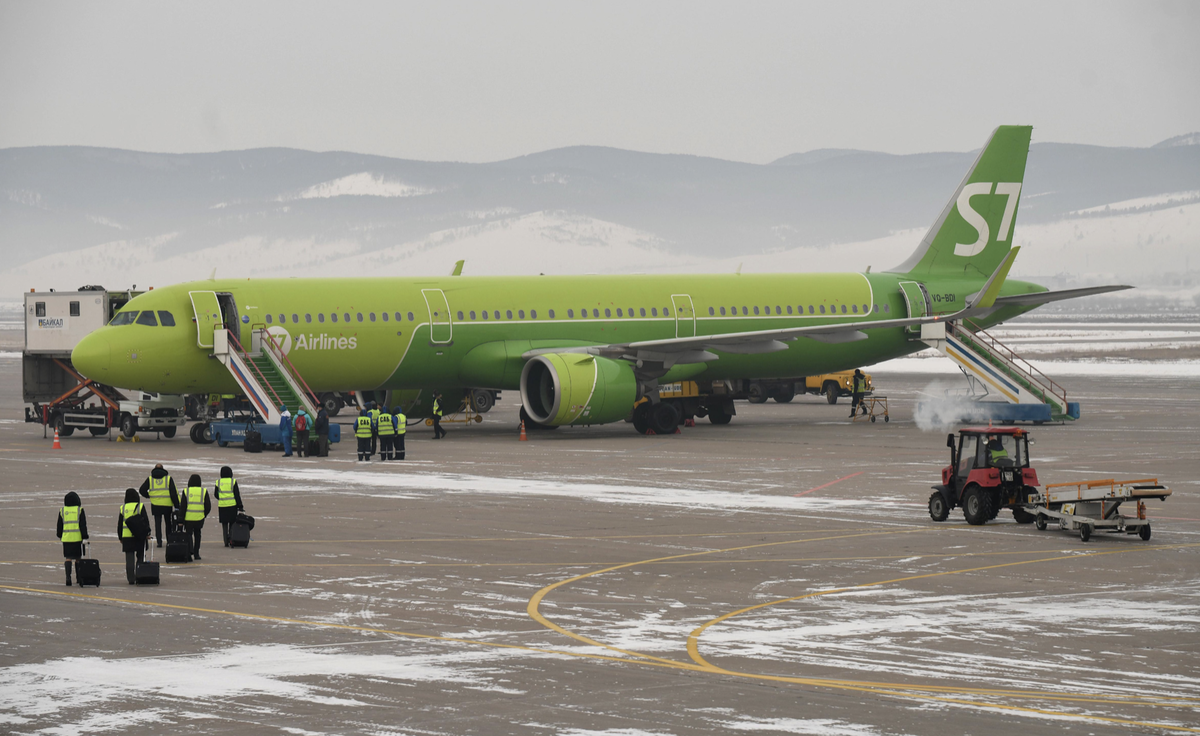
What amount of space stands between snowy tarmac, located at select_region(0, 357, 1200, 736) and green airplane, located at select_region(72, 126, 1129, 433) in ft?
33.0

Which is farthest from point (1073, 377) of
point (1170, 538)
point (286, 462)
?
point (1170, 538)

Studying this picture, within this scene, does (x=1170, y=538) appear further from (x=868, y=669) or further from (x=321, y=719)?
(x=321, y=719)

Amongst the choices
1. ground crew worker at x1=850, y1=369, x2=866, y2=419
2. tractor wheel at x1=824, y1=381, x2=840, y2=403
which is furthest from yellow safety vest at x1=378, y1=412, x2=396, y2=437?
tractor wheel at x1=824, y1=381, x2=840, y2=403

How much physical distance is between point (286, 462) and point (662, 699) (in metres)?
26.8

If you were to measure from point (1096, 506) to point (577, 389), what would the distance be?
72.7 ft

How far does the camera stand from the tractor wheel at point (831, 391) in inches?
2741

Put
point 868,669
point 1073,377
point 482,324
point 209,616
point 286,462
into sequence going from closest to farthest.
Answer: point 868,669
point 209,616
point 286,462
point 482,324
point 1073,377

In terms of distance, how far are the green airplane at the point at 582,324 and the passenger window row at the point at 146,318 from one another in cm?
4

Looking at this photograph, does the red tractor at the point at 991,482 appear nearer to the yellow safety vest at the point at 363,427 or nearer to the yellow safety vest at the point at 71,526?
the yellow safety vest at the point at 71,526

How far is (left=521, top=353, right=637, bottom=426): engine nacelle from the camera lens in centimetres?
4538

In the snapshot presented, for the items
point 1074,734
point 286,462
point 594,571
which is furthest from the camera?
point 286,462

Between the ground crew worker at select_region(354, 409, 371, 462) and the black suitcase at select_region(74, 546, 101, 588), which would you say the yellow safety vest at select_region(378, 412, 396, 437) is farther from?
the black suitcase at select_region(74, 546, 101, 588)

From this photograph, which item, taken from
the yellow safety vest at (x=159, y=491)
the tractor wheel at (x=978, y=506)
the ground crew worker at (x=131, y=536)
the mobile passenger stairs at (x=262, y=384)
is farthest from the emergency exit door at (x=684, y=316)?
the ground crew worker at (x=131, y=536)

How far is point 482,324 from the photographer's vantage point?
4803 centimetres
